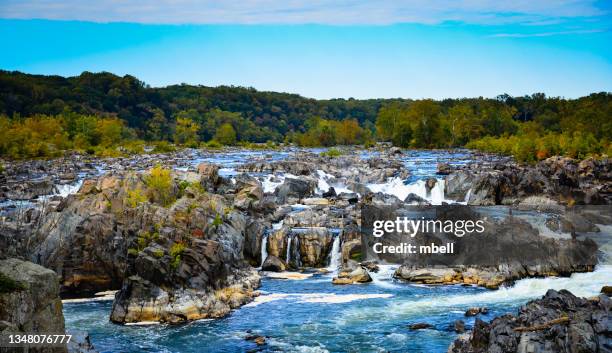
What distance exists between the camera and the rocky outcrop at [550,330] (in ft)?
56.4

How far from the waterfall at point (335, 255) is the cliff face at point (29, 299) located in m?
21.2

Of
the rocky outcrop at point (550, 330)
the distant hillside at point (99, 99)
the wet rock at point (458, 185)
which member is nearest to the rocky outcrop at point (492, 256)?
the rocky outcrop at point (550, 330)

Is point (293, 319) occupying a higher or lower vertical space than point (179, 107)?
lower

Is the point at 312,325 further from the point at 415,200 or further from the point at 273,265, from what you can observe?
the point at 415,200

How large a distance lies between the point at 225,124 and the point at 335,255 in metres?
119

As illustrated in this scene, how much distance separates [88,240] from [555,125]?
4146 inches

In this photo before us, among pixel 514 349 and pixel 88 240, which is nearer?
pixel 514 349

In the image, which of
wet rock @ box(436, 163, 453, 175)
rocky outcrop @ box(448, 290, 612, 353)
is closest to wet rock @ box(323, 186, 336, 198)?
wet rock @ box(436, 163, 453, 175)

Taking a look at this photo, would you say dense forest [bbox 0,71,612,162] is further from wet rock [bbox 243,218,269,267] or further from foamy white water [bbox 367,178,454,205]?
wet rock [bbox 243,218,269,267]

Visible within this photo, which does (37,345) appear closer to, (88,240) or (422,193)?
(88,240)

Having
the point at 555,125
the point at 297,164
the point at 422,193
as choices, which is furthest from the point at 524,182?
the point at 555,125

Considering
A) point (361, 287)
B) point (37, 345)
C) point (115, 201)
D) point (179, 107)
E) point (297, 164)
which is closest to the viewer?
point (37, 345)

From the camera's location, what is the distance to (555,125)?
396 ft

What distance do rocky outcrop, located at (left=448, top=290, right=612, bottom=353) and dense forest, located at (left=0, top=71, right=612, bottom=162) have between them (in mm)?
60287
